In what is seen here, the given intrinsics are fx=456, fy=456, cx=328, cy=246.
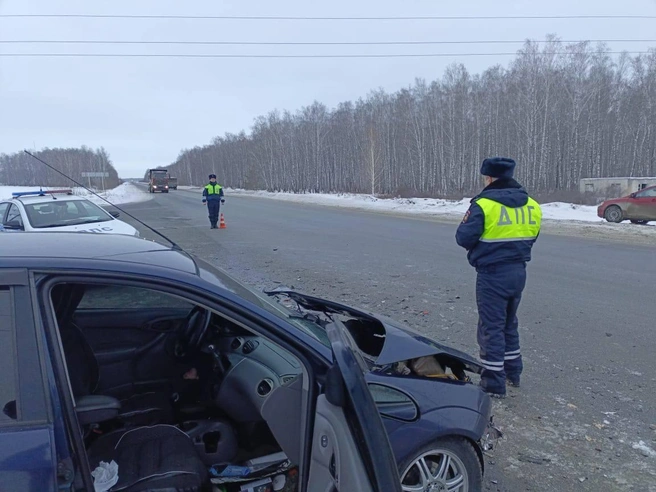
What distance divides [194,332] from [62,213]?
7583mm

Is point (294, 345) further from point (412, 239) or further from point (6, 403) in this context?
point (412, 239)

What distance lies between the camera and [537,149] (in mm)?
43562

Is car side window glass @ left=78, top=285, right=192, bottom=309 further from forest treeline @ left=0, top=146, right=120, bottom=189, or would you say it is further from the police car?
forest treeline @ left=0, top=146, right=120, bottom=189

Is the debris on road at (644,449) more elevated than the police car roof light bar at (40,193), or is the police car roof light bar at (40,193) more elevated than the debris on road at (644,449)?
the police car roof light bar at (40,193)

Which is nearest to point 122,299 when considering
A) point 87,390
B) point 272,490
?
point 87,390

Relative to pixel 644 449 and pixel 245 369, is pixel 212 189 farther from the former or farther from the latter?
pixel 644 449

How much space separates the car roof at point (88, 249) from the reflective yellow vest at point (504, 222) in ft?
8.07

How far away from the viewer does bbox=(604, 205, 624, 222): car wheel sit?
53.6 ft

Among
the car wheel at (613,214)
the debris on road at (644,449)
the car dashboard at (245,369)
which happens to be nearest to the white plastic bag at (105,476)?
the car dashboard at (245,369)

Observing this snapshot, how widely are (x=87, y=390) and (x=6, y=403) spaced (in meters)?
0.83

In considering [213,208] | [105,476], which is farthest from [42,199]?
[105,476]

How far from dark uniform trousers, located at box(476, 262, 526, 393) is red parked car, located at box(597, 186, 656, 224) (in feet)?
48.6

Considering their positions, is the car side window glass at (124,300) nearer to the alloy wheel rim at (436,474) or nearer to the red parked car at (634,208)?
the alloy wheel rim at (436,474)

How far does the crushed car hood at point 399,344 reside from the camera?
2424 mm
